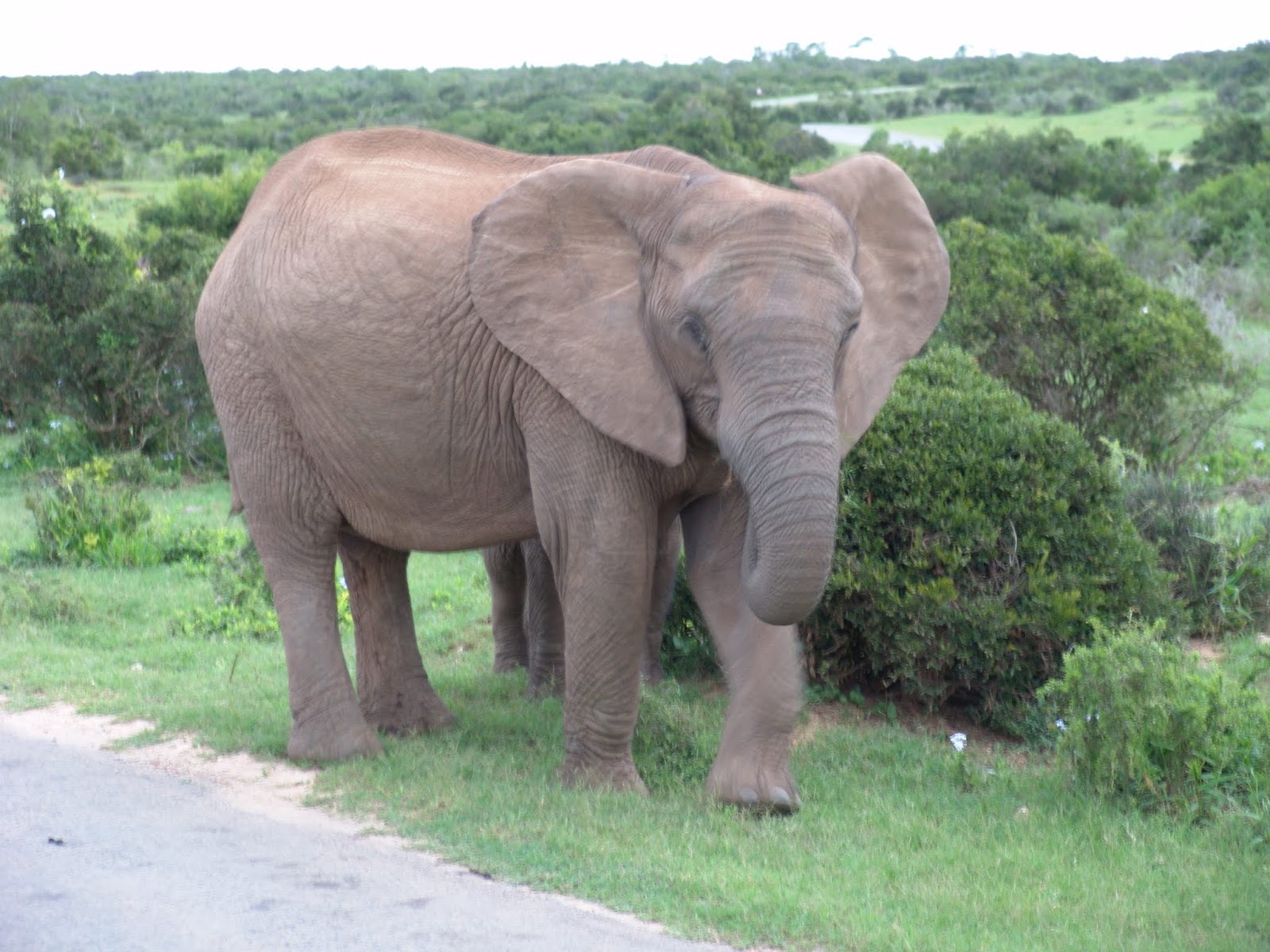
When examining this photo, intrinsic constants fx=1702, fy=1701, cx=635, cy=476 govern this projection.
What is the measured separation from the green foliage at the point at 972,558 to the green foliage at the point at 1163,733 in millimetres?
960

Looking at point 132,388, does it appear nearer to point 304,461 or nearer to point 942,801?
point 304,461

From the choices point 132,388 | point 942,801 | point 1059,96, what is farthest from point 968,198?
point 1059,96

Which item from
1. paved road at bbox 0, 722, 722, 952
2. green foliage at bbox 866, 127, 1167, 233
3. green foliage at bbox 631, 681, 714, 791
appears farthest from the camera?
green foliage at bbox 866, 127, 1167, 233

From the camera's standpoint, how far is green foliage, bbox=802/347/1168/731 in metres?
7.24

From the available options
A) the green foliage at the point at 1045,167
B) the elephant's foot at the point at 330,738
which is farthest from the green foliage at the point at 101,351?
the green foliage at the point at 1045,167

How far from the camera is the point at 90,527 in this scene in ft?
34.7

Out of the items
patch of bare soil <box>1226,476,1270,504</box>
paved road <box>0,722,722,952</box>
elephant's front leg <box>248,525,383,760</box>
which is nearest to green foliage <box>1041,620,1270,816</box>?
paved road <box>0,722,722,952</box>

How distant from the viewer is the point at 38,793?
6.31 m

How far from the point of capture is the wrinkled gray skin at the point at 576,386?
215 inches

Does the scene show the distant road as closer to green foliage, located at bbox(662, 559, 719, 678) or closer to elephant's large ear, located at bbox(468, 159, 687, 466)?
green foliage, located at bbox(662, 559, 719, 678)

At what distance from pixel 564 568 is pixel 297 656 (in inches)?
57.8

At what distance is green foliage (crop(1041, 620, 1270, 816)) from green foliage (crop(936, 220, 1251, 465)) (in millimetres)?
4780

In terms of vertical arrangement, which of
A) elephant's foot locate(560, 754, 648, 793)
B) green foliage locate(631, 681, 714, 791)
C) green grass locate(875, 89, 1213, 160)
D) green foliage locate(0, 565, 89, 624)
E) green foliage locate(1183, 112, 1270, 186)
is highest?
green foliage locate(1183, 112, 1270, 186)

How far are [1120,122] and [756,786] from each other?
49.1 m
